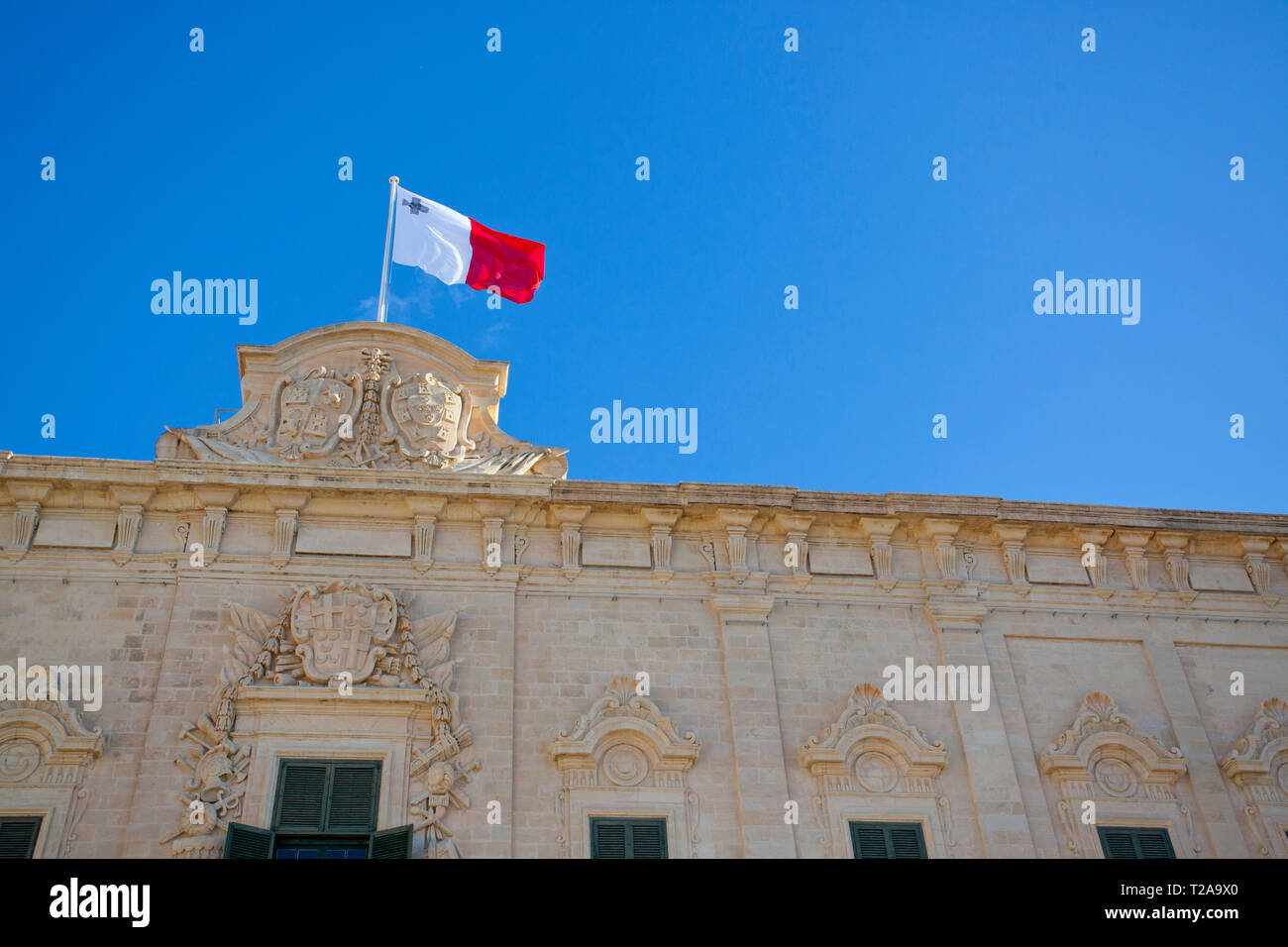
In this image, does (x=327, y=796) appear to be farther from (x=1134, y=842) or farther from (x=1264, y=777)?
(x=1264, y=777)

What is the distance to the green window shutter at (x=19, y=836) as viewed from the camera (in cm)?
1408

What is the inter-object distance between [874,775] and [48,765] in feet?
33.7

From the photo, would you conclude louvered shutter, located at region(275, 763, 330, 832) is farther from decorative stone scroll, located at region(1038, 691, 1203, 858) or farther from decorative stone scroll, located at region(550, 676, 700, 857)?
decorative stone scroll, located at region(1038, 691, 1203, 858)

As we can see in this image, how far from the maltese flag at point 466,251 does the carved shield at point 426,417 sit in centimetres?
284

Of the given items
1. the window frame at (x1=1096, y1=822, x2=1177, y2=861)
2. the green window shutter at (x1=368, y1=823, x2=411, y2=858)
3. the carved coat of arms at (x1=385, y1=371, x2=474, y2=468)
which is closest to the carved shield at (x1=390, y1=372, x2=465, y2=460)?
the carved coat of arms at (x1=385, y1=371, x2=474, y2=468)

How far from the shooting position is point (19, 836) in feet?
46.6

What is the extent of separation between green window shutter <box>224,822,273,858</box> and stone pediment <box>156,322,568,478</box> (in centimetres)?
512

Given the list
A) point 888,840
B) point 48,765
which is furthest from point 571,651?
point 48,765

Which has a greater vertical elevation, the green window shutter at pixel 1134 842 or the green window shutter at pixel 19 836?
the green window shutter at pixel 19 836

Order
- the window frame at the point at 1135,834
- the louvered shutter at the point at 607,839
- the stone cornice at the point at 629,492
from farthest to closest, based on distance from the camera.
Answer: the stone cornice at the point at 629,492
the window frame at the point at 1135,834
the louvered shutter at the point at 607,839

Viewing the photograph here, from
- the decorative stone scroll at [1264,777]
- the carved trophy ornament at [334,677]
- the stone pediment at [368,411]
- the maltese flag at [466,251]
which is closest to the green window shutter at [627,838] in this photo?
the carved trophy ornament at [334,677]

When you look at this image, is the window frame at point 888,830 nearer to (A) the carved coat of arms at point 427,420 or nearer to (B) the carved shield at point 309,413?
(A) the carved coat of arms at point 427,420
